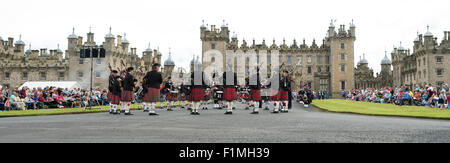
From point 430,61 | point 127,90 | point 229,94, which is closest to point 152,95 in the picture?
point 127,90

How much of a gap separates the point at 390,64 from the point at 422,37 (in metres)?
20.3

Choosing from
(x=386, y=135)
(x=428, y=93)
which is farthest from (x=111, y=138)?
(x=428, y=93)

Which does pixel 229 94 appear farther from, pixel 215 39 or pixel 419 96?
pixel 215 39

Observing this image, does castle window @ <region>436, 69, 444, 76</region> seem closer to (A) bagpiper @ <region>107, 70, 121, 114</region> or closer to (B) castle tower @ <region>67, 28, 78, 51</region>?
(A) bagpiper @ <region>107, 70, 121, 114</region>

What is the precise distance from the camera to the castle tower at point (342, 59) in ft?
279

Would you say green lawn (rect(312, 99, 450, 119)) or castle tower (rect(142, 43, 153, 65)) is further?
castle tower (rect(142, 43, 153, 65))

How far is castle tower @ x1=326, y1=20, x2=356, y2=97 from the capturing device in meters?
85.2

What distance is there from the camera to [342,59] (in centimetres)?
8606

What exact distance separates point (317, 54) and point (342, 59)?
6.90 m

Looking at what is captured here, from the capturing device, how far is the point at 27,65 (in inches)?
3027

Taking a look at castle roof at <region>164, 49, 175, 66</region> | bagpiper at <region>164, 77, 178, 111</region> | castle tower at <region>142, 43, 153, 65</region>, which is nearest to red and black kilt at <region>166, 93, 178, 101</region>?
bagpiper at <region>164, 77, 178, 111</region>

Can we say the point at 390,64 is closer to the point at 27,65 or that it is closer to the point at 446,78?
the point at 446,78

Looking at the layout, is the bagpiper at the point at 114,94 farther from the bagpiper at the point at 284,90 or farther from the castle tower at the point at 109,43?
the castle tower at the point at 109,43
